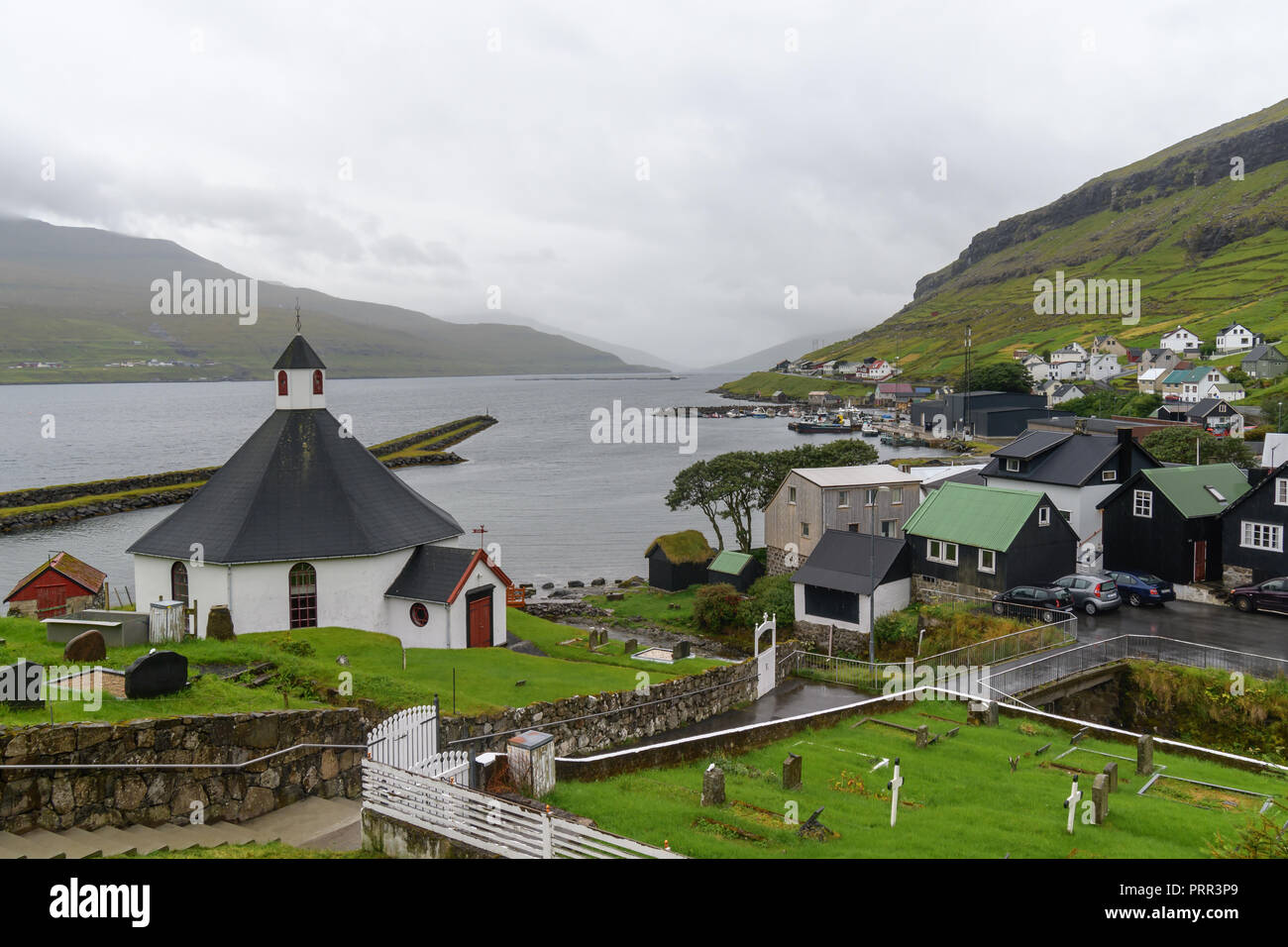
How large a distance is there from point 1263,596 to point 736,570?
88.6 ft

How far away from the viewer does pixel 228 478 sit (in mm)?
34594

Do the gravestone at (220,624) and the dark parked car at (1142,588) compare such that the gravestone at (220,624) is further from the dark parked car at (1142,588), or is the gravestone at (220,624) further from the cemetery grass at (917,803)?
the dark parked car at (1142,588)

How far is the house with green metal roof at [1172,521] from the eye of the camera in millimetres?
39000

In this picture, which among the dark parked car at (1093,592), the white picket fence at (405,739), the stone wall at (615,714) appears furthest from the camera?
the dark parked car at (1093,592)

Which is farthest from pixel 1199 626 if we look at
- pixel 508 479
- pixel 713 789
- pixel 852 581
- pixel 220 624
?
pixel 508 479

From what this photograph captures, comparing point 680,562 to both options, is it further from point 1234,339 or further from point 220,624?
point 1234,339

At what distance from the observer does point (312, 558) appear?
106 ft

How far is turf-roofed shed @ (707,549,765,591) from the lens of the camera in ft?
176

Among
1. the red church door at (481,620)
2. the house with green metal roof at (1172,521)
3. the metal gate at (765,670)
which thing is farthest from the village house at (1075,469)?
the red church door at (481,620)

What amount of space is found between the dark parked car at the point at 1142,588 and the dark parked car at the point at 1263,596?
7.91 ft

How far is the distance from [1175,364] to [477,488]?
114 metres

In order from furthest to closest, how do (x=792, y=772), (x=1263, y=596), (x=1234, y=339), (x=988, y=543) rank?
(x=1234, y=339) → (x=988, y=543) → (x=1263, y=596) → (x=792, y=772)

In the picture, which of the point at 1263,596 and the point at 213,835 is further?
→ the point at 1263,596
